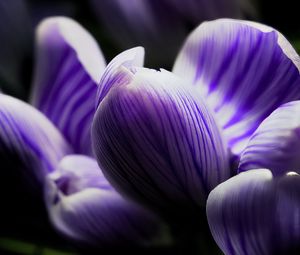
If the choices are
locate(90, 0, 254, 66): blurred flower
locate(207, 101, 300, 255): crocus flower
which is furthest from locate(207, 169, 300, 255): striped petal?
locate(90, 0, 254, 66): blurred flower

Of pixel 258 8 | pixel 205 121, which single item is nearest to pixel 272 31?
pixel 205 121

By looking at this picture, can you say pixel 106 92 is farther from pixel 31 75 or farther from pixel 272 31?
pixel 31 75

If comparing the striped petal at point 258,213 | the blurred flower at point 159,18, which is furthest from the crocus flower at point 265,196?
the blurred flower at point 159,18

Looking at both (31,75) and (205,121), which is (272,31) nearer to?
(205,121)

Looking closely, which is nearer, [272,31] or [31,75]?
[272,31]

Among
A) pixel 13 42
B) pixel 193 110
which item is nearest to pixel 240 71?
pixel 193 110

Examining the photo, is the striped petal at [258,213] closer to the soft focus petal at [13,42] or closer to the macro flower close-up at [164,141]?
the macro flower close-up at [164,141]
